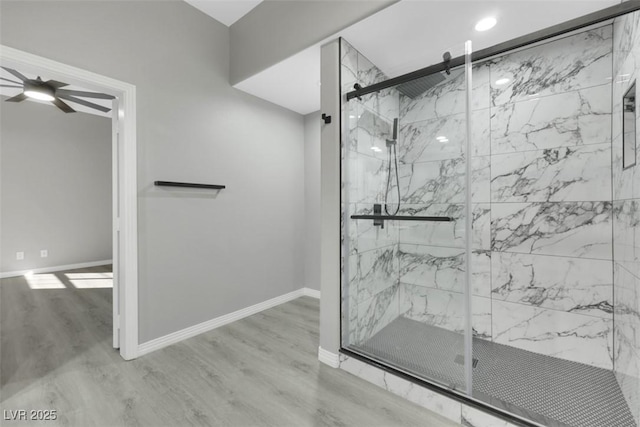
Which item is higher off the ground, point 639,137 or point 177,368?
point 639,137

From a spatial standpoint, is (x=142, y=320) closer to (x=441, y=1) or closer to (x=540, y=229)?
(x=441, y=1)

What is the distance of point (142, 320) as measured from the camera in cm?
216

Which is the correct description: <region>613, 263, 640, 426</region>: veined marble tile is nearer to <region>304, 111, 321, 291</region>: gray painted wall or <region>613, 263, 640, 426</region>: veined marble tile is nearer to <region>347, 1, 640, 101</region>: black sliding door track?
<region>347, 1, 640, 101</region>: black sliding door track

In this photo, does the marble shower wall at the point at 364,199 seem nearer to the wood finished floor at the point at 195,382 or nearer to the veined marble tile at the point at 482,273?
the wood finished floor at the point at 195,382

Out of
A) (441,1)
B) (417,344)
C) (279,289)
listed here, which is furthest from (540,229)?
(279,289)

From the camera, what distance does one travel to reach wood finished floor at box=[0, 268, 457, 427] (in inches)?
59.8

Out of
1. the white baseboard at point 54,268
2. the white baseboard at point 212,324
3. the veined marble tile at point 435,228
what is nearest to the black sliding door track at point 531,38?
the veined marble tile at point 435,228

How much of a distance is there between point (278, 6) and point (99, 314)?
361 centimetres

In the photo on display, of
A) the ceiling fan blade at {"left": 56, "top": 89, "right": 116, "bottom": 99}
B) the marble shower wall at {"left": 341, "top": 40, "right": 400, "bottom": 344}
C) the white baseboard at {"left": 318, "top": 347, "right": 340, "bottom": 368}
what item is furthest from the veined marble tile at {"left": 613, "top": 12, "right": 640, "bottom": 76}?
the ceiling fan blade at {"left": 56, "top": 89, "right": 116, "bottom": 99}

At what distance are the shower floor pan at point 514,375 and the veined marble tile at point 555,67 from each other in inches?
80.5

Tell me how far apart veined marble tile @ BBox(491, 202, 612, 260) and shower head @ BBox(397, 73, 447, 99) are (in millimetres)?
1257

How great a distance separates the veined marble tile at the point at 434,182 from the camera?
1648 mm

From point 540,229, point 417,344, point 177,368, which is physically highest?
point 540,229

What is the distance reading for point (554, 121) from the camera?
2117 millimetres
